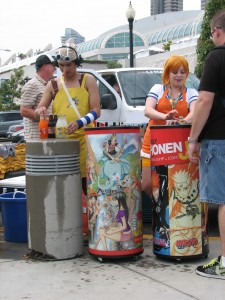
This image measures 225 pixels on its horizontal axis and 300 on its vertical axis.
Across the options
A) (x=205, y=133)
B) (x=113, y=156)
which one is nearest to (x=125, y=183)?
(x=113, y=156)

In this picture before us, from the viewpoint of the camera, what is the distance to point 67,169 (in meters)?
4.71

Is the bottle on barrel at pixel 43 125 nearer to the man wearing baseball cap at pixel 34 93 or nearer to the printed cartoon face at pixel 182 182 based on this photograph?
the man wearing baseball cap at pixel 34 93

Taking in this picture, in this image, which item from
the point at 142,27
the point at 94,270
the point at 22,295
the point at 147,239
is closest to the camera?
the point at 22,295

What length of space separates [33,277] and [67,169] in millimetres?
1026

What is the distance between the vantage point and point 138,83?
365 inches

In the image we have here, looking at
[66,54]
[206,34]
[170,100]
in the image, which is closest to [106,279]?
[170,100]

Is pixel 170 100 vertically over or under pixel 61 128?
over

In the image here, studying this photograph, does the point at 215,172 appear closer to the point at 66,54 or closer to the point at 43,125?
the point at 43,125

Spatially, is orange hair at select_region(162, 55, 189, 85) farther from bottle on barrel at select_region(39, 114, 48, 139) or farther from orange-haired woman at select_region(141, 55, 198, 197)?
bottle on barrel at select_region(39, 114, 48, 139)

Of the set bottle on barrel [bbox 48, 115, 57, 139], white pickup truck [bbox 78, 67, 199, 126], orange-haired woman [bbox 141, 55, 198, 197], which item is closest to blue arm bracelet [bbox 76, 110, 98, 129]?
bottle on barrel [bbox 48, 115, 57, 139]

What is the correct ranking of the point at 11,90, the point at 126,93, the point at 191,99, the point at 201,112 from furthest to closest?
the point at 11,90
the point at 126,93
the point at 191,99
the point at 201,112

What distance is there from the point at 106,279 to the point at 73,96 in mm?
1900

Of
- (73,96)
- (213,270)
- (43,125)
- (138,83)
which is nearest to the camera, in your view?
(213,270)

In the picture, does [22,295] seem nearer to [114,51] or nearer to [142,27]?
[114,51]
